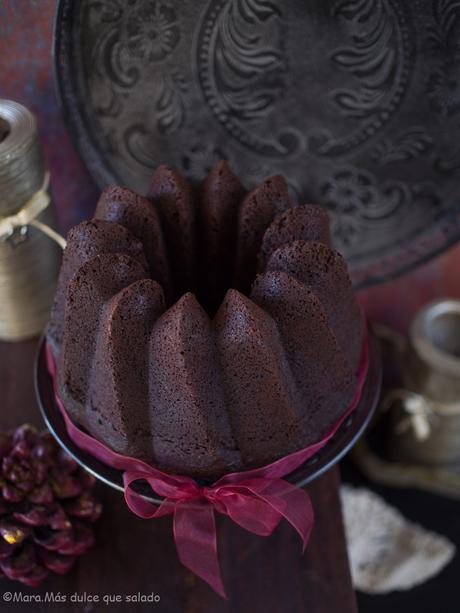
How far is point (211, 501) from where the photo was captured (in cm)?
62

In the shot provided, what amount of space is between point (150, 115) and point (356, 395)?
0.39 m

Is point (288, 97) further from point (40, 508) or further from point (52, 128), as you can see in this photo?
point (40, 508)

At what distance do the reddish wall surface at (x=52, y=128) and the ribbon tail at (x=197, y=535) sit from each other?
1.47ft

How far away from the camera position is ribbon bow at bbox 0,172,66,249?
732 mm

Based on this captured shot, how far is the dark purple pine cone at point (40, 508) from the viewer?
0.66m

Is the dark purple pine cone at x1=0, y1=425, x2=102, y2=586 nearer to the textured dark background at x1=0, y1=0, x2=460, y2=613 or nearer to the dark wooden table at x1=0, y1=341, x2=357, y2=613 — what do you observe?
the dark wooden table at x1=0, y1=341, x2=357, y2=613

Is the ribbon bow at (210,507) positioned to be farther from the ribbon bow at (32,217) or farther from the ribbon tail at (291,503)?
the ribbon bow at (32,217)

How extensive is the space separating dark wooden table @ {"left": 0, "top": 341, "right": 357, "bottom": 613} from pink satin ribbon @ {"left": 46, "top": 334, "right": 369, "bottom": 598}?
0.07 metres

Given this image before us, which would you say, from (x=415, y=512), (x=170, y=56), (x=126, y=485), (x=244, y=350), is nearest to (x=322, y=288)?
(x=244, y=350)

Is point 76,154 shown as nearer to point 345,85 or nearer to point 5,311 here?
point 5,311

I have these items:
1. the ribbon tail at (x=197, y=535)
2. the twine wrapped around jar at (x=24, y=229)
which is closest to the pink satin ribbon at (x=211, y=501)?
the ribbon tail at (x=197, y=535)

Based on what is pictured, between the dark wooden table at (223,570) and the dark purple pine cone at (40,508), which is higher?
the dark purple pine cone at (40,508)

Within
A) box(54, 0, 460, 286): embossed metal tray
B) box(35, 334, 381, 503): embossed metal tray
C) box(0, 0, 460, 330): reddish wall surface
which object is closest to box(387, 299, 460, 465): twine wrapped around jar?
box(0, 0, 460, 330): reddish wall surface

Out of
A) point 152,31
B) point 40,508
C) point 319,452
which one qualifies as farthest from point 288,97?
point 40,508
